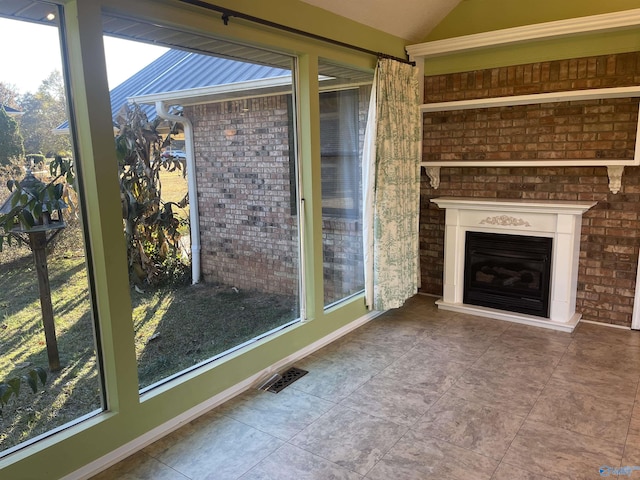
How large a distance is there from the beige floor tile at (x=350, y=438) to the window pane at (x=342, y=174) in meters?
1.26

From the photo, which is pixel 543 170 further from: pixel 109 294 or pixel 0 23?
pixel 0 23

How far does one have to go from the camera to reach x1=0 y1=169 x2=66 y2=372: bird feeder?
1.99m

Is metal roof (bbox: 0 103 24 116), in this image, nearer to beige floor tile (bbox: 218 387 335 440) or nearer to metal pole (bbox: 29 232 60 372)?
metal pole (bbox: 29 232 60 372)

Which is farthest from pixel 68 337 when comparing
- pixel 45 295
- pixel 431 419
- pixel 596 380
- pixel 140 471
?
pixel 596 380

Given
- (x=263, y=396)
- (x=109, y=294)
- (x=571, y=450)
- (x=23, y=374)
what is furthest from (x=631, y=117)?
(x=23, y=374)

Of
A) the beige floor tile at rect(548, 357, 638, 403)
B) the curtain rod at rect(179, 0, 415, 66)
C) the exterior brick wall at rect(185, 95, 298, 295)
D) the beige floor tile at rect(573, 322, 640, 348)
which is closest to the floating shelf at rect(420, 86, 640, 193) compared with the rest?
the curtain rod at rect(179, 0, 415, 66)

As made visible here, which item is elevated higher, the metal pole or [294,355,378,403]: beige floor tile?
the metal pole

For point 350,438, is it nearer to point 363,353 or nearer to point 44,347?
point 363,353

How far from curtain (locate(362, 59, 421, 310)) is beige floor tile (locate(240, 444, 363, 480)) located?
1.91 meters

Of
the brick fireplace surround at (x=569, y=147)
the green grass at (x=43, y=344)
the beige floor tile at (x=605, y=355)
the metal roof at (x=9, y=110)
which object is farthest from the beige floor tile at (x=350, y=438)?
the brick fireplace surround at (x=569, y=147)

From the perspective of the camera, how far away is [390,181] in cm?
385

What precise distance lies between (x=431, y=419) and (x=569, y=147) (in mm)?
2637

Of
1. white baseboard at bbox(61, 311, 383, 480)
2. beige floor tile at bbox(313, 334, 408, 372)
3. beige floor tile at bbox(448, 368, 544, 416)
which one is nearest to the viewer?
white baseboard at bbox(61, 311, 383, 480)

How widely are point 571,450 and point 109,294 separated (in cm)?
238
